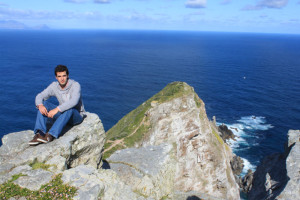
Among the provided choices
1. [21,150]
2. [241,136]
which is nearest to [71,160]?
[21,150]

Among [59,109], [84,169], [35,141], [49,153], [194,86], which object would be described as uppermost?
[59,109]

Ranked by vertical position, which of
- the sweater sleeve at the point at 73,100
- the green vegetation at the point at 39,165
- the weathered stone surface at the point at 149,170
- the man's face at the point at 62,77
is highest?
the man's face at the point at 62,77

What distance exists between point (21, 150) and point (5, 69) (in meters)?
140

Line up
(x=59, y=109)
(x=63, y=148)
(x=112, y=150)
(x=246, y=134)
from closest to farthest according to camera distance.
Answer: (x=63, y=148) < (x=59, y=109) < (x=112, y=150) < (x=246, y=134)

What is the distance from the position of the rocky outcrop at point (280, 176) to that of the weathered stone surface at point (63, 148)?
34456 millimetres

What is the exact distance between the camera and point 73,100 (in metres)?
12.3

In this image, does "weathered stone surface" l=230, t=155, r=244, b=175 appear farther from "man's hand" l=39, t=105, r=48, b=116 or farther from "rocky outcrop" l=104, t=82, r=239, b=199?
"man's hand" l=39, t=105, r=48, b=116

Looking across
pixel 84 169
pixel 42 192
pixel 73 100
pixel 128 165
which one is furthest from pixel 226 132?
pixel 42 192

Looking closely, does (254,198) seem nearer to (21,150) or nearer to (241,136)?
(241,136)

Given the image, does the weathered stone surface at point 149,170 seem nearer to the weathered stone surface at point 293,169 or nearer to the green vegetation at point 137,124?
the green vegetation at point 137,124

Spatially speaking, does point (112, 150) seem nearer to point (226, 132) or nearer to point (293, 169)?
point (293, 169)

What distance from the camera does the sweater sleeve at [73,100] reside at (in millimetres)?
12000

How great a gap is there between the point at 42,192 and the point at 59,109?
436 centimetres

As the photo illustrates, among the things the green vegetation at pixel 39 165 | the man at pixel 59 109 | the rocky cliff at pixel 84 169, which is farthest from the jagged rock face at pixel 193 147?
the green vegetation at pixel 39 165
